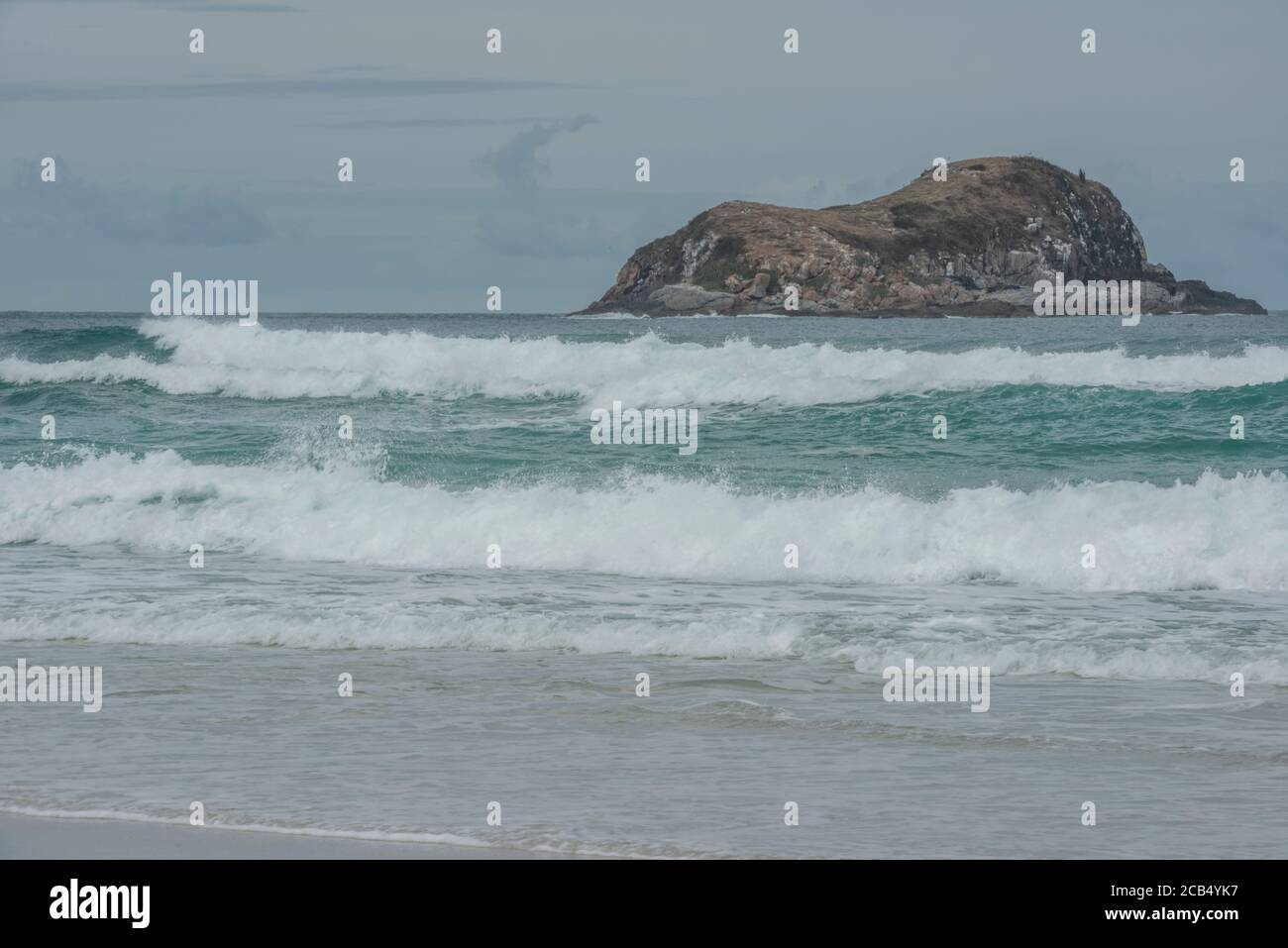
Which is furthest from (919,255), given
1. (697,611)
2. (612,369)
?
(697,611)

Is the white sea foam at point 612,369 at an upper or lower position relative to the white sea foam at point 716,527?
upper

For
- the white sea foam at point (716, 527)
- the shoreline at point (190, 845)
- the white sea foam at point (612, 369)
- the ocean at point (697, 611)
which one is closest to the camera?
the shoreline at point (190, 845)

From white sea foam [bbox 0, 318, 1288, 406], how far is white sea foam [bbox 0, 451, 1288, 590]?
29.2ft

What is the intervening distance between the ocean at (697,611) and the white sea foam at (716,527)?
0.06 m

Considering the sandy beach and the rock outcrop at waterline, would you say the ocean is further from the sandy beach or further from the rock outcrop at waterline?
the rock outcrop at waterline

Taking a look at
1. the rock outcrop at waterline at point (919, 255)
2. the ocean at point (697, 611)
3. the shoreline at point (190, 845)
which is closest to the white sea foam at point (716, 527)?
the ocean at point (697, 611)

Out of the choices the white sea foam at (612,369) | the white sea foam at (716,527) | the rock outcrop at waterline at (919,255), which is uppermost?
the rock outcrop at waterline at (919,255)

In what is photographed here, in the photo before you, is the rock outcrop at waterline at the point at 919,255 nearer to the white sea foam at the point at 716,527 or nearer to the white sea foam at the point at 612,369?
the white sea foam at the point at 612,369

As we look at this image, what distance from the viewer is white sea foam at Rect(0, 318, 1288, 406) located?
86.5 feet

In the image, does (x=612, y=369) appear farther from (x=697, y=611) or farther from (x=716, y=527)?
(x=697, y=611)

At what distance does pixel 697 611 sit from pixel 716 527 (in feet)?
12.0

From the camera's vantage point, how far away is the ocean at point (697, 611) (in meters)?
6.91

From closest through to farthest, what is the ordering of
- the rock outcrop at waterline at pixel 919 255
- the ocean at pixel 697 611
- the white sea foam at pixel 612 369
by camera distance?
the ocean at pixel 697 611, the white sea foam at pixel 612 369, the rock outcrop at waterline at pixel 919 255
